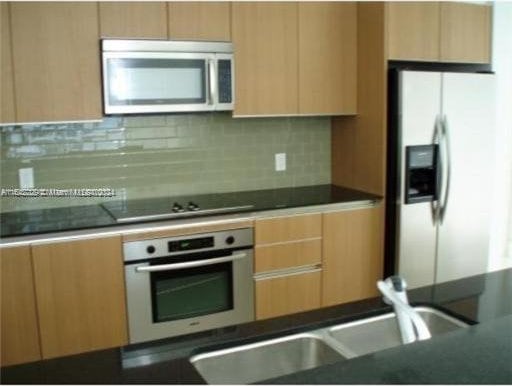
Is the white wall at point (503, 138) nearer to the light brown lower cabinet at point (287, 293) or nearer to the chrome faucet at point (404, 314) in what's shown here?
the light brown lower cabinet at point (287, 293)

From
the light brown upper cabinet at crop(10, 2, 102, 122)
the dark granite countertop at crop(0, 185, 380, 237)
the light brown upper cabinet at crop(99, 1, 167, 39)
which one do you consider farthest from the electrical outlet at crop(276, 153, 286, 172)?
the light brown upper cabinet at crop(10, 2, 102, 122)

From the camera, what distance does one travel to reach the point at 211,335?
1.38m

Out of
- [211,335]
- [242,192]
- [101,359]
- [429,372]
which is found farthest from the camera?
[242,192]

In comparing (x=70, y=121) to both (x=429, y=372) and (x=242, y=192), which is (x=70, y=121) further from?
(x=429, y=372)

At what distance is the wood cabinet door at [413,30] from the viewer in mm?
3197

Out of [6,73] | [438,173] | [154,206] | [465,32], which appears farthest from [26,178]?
[465,32]

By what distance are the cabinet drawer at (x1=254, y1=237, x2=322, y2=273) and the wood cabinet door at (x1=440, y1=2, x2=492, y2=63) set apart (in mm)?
1521

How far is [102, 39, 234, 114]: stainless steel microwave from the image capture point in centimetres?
276

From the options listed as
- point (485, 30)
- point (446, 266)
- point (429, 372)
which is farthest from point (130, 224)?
point (485, 30)

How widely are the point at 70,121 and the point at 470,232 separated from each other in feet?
8.62

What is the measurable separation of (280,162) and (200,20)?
1.14m

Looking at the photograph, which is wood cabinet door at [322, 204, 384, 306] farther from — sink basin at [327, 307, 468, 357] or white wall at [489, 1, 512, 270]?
sink basin at [327, 307, 468, 357]

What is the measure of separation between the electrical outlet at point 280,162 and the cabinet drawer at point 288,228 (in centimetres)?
66

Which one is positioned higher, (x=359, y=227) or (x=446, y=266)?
(x=359, y=227)
